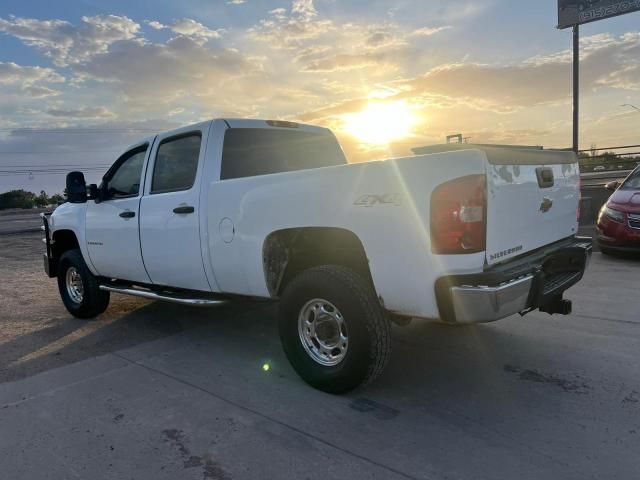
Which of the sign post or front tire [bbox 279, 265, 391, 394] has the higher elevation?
the sign post

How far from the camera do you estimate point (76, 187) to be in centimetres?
532

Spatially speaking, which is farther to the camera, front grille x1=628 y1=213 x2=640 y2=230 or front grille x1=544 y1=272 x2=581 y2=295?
front grille x1=628 y1=213 x2=640 y2=230

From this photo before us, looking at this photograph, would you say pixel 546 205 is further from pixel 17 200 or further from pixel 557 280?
pixel 17 200

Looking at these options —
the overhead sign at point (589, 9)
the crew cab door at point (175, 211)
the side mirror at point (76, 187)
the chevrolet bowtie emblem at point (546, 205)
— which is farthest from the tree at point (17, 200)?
the chevrolet bowtie emblem at point (546, 205)

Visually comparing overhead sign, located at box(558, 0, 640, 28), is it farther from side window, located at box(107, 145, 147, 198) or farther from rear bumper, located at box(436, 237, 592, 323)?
rear bumper, located at box(436, 237, 592, 323)

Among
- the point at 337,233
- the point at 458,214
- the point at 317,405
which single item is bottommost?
the point at 317,405

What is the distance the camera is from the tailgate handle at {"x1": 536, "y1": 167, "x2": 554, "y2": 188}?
139 inches

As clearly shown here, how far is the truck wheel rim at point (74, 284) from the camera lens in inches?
236

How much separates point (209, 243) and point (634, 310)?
4335 millimetres

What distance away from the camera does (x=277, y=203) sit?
3.65m

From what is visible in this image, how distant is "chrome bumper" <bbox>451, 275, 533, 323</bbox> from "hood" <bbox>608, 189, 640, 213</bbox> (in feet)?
Result: 19.8

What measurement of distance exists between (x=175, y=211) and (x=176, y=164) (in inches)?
20.7

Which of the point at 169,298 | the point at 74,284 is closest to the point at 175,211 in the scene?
the point at 169,298

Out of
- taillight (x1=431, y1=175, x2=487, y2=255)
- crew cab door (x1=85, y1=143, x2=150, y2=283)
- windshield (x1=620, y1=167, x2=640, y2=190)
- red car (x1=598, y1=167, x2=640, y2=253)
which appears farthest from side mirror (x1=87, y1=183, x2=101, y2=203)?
windshield (x1=620, y1=167, x2=640, y2=190)
